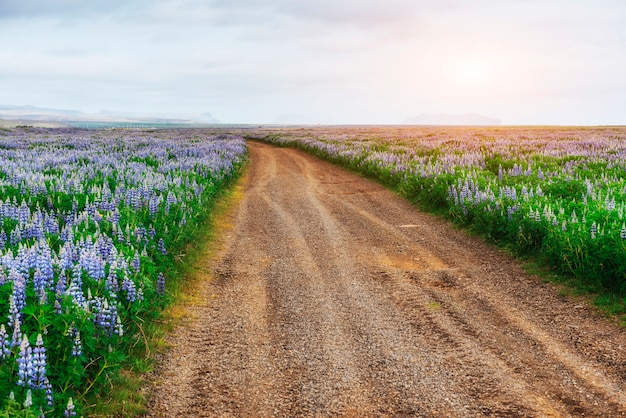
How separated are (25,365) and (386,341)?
3921 millimetres

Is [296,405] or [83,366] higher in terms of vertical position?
[83,366]

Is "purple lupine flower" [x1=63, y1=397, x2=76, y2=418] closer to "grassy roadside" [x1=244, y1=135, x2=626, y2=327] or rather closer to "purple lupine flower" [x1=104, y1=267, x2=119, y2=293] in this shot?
"purple lupine flower" [x1=104, y1=267, x2=119, y2=293]

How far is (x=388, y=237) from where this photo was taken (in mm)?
12227

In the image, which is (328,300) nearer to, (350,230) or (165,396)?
(165,396)

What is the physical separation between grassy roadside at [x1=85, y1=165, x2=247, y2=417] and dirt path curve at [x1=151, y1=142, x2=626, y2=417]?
19 cm

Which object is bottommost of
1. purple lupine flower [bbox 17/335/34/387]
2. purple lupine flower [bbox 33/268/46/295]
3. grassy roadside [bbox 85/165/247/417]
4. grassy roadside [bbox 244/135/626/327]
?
grassy roadside [bbox 85/165/247/417]

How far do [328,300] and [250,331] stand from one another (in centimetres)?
153

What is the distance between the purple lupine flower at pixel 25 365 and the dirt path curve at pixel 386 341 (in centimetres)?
127

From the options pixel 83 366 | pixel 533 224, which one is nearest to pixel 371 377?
pixel 83 366

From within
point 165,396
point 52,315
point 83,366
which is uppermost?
point 52,315

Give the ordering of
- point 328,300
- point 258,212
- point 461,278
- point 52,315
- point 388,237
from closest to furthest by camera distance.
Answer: point 52,315, point 328,300, point 461,278, point 388,237, point 258,212

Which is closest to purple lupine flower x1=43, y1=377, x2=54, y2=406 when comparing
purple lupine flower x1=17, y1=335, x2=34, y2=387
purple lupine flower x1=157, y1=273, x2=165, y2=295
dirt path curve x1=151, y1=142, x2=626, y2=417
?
purple lupine flower x1=17, y1=335, x2=34, y2=387

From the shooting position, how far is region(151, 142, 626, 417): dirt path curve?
16.7 ft

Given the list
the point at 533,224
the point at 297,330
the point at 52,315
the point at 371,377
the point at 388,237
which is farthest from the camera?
the point at 388,237
